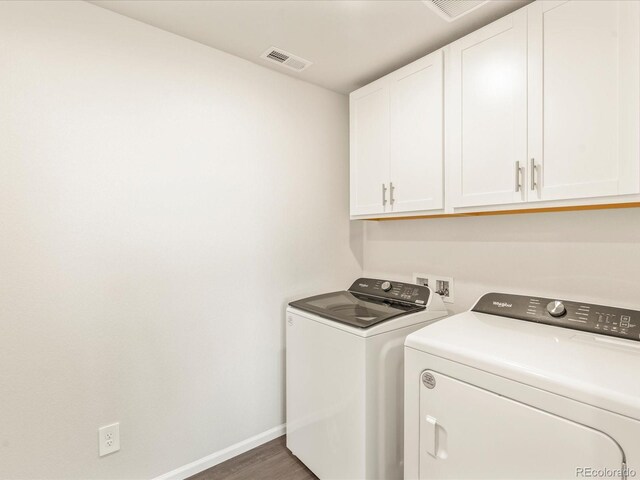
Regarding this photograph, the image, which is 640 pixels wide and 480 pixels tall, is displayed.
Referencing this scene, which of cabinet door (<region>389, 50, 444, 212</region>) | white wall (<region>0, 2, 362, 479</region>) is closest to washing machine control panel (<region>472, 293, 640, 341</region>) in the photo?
cabinet door (<region>389, 50, 444, 212</region>)

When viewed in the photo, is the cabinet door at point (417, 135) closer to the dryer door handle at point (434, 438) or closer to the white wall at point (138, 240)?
the white wall at point (138, 240)

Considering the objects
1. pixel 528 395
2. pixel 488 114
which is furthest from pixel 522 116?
pixel 528 395

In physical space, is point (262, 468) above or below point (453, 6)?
below

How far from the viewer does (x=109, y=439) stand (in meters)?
1.49

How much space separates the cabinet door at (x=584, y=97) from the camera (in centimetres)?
112

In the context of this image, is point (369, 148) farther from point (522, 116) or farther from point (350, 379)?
point (350, 379)

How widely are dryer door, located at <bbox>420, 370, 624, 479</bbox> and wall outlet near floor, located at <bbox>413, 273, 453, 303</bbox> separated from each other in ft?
2.73

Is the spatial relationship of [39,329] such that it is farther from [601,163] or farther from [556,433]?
[601,163]

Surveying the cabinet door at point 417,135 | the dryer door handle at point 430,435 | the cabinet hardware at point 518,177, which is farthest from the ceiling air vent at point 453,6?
the dryer door handle at point 430,435

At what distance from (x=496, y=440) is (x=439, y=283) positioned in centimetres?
107

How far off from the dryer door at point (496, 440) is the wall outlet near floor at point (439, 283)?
83cm

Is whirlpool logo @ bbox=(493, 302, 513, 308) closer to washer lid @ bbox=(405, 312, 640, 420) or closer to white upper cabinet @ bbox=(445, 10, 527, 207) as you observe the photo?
washer lid @ bbox=(405, 312, 640, 420)

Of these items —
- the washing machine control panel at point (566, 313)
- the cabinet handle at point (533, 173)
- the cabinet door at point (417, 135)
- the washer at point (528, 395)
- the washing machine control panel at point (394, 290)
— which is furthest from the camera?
the washing machine control panel at point (394, 290)

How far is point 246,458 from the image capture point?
1.87 metres
